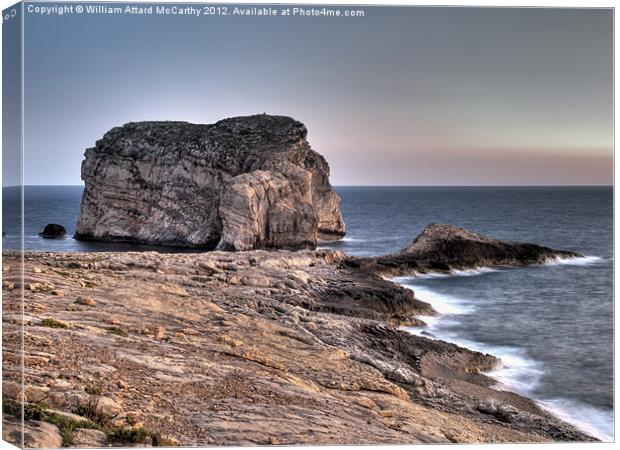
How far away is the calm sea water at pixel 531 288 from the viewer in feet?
44.2

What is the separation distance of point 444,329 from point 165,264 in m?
7.18

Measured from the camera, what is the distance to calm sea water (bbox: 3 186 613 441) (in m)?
13.5

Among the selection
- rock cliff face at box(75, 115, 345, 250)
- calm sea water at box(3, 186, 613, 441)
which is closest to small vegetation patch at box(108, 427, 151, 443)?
calm sea water at box(3, 186, 613, 441)

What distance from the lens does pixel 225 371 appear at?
505 inches

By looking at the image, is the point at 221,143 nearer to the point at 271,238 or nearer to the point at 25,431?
the point at 271,238

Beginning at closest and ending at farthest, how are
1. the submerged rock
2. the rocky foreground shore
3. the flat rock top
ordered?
the rocky foreground shore → the submerged rock → the flat rock top

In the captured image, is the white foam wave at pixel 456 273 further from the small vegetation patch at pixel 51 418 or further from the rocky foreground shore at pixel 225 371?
the small vegetation patch at pixel 51 418

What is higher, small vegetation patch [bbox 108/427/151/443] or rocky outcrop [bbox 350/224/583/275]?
rocky outcrop [bbox 350/224/583/275]

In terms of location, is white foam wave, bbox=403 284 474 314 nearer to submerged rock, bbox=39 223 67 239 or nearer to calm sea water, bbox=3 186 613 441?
calm sea water, bbox=3 186 613 441

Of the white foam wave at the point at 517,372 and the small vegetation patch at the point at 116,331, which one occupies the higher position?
the small vegetation patch at the point at 116,331

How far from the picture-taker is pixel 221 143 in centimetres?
2428

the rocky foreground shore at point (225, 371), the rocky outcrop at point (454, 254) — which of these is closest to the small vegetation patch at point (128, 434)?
the rocky foreground shore at point (225, 371)

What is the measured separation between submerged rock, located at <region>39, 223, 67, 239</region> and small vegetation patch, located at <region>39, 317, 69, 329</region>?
428 centimetres

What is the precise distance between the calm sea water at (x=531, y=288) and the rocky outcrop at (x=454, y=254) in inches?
8.0
